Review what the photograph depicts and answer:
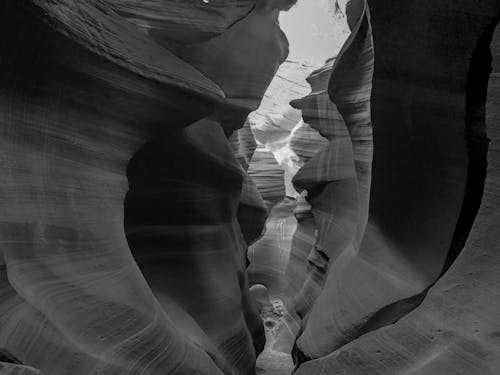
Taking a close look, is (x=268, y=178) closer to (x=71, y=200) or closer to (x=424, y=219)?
(x=424, y=219)

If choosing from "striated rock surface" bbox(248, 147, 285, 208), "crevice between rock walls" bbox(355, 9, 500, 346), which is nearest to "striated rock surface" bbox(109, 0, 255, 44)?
"crevice between rock walls" bbox(355, 9, 500, 346)

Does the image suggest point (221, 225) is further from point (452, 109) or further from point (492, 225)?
point (492, 225)

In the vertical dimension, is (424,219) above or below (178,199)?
above

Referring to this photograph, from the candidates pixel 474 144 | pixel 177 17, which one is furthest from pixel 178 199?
pixel 474 144

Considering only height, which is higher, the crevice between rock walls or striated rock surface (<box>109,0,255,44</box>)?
striated rock surface (<box>109,0,255,44</box>)

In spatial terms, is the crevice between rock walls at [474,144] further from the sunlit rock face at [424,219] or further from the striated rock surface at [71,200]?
the striated rock surface at [71,200]

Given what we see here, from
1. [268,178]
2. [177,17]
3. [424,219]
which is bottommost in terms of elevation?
[268,178]

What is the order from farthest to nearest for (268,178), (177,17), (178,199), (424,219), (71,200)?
(268,178)
(178,199)
(177,17)
(424,219)
(71,200)

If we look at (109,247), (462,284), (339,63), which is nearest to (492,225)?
(462,284)

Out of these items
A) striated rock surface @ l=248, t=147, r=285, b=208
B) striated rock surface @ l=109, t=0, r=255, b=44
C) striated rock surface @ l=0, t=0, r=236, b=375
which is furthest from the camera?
striated rock surface @ l=248, t=147, r=285, b=208

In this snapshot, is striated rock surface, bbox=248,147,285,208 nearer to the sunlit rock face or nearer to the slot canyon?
the slot canyon

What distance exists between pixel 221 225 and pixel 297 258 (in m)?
1.65

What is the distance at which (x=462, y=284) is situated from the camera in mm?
1087

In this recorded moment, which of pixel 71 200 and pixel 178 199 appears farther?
pixel 178 199
